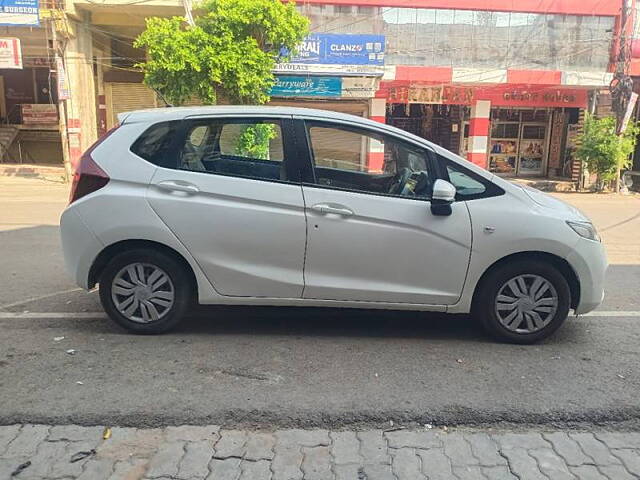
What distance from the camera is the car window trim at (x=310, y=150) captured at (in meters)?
4.21

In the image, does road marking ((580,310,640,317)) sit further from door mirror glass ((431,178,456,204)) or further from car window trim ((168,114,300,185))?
car window trim ((168,114,300,185))

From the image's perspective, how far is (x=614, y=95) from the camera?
17422 millimetres

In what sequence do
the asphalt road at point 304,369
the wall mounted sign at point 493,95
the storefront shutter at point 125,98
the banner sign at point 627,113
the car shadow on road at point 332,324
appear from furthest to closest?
the storefront shutter at point 125,98, the wall mounted sign at point 493,95, the banner sign at point 627,113, the car shadow on road at point 332,324, the asphalt road at point 304,369

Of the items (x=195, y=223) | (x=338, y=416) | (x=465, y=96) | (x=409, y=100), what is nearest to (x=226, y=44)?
(x=409, y=100)

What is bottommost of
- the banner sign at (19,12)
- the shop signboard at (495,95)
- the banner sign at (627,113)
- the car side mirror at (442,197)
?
the car side mirror at (442,197)

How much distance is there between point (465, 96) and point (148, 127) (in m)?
16.4

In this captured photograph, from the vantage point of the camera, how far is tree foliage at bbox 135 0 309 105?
1321cm

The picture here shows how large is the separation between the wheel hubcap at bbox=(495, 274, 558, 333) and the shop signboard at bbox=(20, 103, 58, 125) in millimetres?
22995

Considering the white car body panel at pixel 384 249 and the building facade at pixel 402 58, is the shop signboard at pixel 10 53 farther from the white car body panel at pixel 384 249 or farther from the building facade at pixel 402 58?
the white car body panel at pixel 384 249

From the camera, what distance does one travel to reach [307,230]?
4145mm

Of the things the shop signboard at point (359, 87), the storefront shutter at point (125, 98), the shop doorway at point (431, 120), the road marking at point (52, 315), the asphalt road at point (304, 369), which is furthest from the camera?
the shop doorway at point (431, 120)

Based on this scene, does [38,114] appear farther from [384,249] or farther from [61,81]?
[384,249]

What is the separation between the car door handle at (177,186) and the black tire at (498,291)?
232 cm

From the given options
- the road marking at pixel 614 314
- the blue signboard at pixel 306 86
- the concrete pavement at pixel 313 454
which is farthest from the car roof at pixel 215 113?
the blue signboard at pixel 306 86
